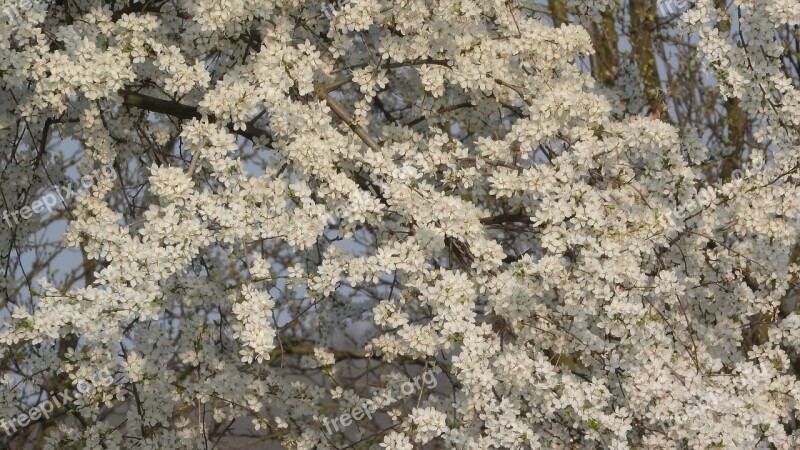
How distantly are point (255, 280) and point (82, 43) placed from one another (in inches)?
62.1

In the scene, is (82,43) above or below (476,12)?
below

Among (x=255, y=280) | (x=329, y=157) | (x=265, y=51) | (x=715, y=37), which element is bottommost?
(x=255, y=280)

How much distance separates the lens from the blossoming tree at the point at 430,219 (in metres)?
5.26

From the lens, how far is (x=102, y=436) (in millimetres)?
6277

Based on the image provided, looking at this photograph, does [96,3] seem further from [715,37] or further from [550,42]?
[715,37]

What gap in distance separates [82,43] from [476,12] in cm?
212

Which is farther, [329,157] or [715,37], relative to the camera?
[715,37]

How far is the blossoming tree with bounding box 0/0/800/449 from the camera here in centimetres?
526

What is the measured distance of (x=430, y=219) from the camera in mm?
5262

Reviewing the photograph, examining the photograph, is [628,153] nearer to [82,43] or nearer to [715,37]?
[715,37]

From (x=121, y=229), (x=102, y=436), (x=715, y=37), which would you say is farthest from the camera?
(x=102, y=436)

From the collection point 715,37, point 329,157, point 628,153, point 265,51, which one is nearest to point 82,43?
point 265,51

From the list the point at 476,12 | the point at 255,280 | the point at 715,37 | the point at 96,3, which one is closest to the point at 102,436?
the point at 255,280

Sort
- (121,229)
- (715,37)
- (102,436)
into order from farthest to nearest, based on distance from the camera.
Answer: (102,436)
(715,37)
(121,229)
